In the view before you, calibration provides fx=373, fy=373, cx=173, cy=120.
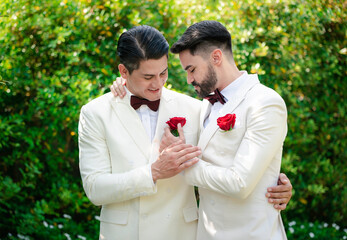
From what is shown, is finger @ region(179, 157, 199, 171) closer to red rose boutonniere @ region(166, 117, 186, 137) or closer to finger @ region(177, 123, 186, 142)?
finger @ region(177, 123, 186, 142)

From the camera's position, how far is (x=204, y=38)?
2881 mm

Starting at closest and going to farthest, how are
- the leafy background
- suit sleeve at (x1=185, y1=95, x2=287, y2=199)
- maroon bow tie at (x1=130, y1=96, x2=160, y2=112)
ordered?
suit sleeve at (x1=185, y1=95, x2=287, y2=199), maroon bow tie at (x1=130, y1=96, x2=160, y2=112), the leafy background

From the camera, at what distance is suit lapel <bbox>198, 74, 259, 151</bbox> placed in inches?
106

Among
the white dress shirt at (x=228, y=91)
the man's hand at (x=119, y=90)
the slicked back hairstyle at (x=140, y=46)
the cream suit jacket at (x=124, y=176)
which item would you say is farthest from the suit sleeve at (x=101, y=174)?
the white dress shirt at (x=228, y=91)

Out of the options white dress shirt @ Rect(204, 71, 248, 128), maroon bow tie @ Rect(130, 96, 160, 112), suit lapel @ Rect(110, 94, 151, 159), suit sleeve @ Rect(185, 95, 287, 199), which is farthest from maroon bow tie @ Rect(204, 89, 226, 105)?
suit lapel @ Rect(110, 94, 151, 159)

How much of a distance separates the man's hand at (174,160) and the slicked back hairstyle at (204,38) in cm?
78

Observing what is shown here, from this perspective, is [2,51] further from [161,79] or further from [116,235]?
[116,235]

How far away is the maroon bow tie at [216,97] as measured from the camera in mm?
2839

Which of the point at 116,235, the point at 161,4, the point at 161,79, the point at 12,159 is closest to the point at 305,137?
the point at 161,4

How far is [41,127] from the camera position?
Result: 492cm

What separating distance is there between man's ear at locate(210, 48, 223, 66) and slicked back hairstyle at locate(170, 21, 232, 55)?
5 cm

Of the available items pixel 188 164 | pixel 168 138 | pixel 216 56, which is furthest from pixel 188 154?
pixel 216 56

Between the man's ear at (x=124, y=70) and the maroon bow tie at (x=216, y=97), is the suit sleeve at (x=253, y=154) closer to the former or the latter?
the maroon bow tie at (x=216, y=97)

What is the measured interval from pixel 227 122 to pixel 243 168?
33 cm
